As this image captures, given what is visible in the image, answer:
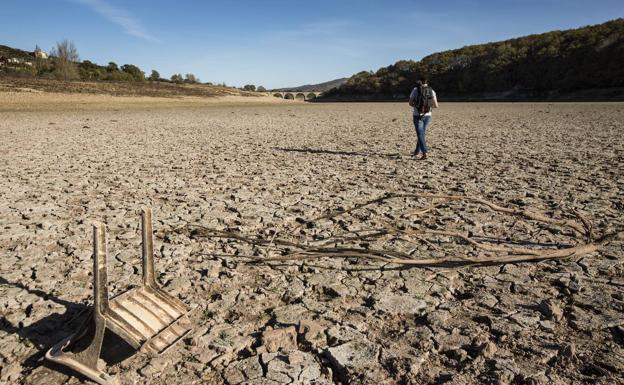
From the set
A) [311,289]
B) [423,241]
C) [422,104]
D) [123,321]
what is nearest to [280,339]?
[311,289]

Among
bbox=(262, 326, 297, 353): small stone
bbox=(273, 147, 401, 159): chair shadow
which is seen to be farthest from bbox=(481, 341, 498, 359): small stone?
bbox=(273, 147, 401, 159): chair shadow

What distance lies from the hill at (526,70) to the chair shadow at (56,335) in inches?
1829

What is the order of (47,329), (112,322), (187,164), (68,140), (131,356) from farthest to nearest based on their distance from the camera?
(68,140) → (187,164) → (47,329) → (131,356) → (112,322)

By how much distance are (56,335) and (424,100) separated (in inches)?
293

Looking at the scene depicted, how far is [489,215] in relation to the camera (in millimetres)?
4559

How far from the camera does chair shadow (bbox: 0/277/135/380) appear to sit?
81.9 inches

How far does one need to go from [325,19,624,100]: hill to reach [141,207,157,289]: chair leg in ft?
152

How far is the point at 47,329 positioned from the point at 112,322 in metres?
0.73

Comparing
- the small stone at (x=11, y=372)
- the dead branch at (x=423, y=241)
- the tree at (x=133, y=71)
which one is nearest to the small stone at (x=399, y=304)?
the dead branch at (x=423, y=241)

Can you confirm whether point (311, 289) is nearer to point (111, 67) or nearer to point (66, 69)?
point (66, 69)

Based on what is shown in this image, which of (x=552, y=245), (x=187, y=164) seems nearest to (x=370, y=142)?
(x=187, y=164)

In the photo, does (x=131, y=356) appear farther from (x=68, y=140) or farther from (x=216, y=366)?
(x=68, y=140)

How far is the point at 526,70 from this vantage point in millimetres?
55625

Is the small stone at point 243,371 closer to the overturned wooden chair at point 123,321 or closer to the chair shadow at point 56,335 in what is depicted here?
the overturned wooden chair at point 123,321
